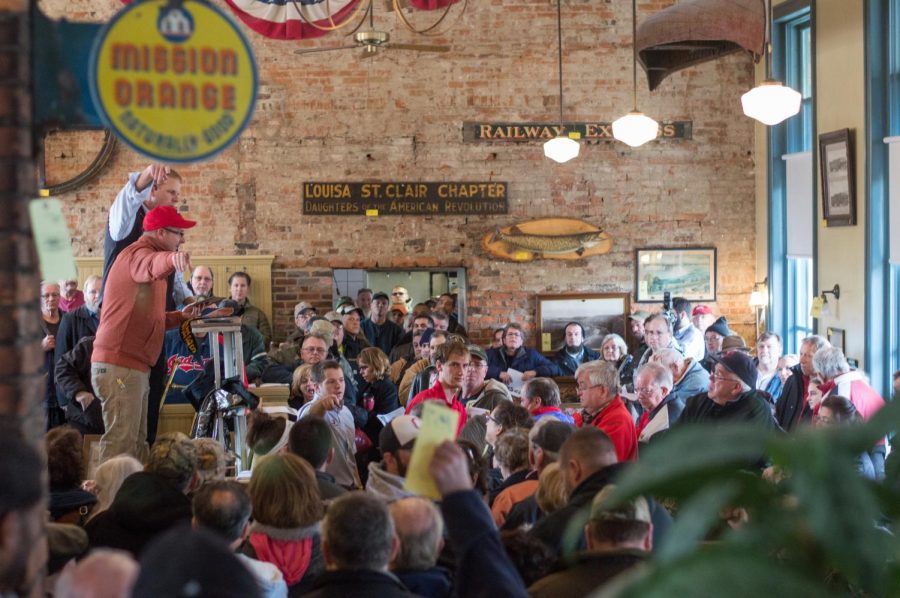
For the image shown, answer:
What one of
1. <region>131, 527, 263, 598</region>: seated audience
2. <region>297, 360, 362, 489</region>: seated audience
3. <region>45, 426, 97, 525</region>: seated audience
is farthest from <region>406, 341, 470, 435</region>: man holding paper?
<region>131, 527, 263, 598</region>: seated audience

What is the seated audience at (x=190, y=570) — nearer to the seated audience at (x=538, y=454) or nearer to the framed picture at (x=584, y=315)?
the seated audience at (x=538, y=454)

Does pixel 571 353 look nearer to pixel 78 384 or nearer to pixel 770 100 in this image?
pixel 770 100

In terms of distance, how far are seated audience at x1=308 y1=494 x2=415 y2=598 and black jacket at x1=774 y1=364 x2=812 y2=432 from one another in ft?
16.7

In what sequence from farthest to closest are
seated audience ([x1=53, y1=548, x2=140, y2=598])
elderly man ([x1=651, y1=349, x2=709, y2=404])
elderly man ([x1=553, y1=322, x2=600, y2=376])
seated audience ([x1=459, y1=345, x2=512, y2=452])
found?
elderly man ([x1=553, y1=322, x2=600, y2=376]) < elderly man ([x1=651, y1=349, x2=709, y2=404]) < seated audience ([x1=459, y1=345, x2=512, y2=452]) < seated audience ([x1=53, y1=548, x2=140, y2=598])

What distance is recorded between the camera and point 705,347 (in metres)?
10.8

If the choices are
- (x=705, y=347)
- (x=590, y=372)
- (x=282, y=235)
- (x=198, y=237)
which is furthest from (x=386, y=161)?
(x=590, y=372)

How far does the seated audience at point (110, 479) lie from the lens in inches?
155

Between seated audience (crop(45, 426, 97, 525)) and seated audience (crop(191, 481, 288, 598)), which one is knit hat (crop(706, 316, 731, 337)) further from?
seated audience (crop(191, 481, 288, 598))

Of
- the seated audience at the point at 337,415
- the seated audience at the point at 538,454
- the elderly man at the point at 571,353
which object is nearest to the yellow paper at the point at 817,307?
the elderly man at the point at 571,353

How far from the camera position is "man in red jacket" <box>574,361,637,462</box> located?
5.48m

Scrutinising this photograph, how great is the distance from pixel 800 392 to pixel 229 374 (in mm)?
3787

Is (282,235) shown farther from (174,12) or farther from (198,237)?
(174,12)

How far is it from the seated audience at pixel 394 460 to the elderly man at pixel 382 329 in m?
6.61

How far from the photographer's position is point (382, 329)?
1109 cm
